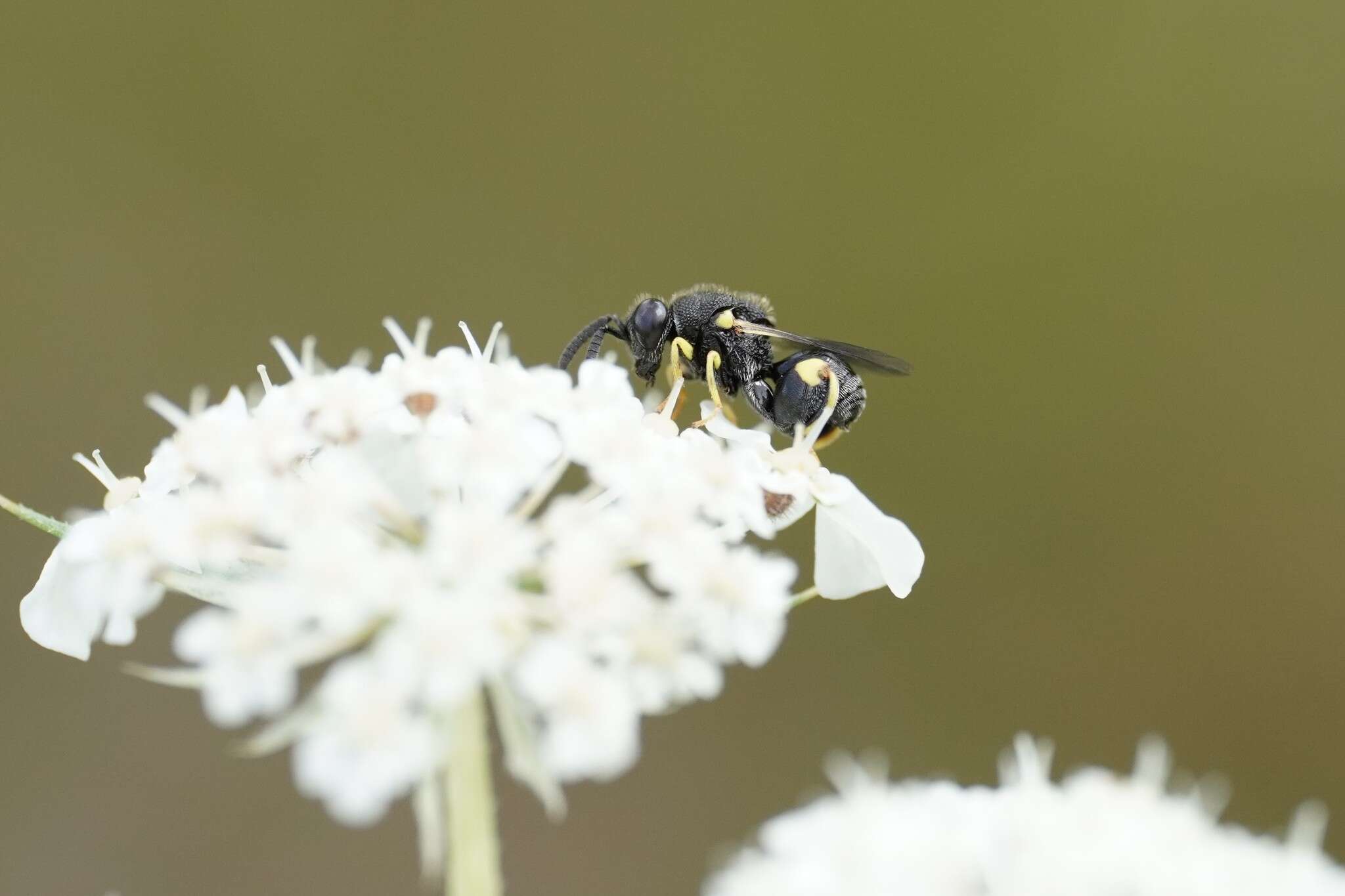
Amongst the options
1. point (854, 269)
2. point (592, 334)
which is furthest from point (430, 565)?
point (854, 269)

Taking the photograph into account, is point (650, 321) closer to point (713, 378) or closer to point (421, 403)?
point (713, 378)

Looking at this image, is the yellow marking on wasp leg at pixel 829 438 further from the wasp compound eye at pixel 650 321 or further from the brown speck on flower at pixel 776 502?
the brown speck on flower at pixel 776 502

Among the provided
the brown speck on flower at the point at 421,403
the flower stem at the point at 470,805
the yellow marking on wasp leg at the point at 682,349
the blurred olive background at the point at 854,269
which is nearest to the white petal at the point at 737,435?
the brown speck on flower at the point at 421,403

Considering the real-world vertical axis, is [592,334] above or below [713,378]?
above

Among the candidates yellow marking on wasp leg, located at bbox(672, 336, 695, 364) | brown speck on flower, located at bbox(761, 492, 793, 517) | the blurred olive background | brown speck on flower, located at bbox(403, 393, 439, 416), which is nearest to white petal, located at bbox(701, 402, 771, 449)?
brown speck on flower, located at bbox(761, 492, 793, 517)

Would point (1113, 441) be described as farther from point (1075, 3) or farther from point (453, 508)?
point (453, 508)

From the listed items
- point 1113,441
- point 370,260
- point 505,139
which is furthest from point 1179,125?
point 370,260
